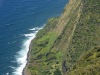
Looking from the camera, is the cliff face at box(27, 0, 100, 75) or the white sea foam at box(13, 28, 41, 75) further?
the white sea foam at box(13, 28, 41, 75)

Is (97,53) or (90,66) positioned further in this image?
(97,53)

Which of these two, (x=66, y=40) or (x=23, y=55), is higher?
(x=23, y=55)

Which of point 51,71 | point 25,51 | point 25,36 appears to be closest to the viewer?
point 51,71

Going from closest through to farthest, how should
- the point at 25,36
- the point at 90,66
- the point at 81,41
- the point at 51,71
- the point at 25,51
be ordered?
the point at 90,66 < the point at 81,41 < the point at 51,71 < the point at 25,51 < the point at 25,36

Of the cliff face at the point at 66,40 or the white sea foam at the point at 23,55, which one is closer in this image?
the cliff face at the point at 66,40

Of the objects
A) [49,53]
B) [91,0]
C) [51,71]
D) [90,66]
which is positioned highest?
[91,0]

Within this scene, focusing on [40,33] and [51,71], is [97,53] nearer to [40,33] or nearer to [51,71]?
[51,71]

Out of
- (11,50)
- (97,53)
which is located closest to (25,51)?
(11,50)

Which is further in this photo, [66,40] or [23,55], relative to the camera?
[23,55]
